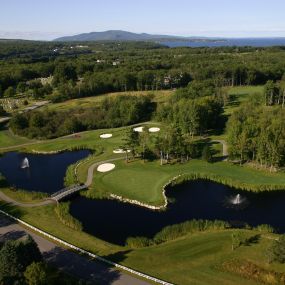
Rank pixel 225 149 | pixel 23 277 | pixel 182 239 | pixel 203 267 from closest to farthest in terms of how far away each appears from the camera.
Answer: pixel 23 277, pixel 203 267, pixel 182 239, pixel 225 149

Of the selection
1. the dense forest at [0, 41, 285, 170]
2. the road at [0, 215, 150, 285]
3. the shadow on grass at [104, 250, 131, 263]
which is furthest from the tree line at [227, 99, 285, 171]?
the road at [0, 215, 150, 285]

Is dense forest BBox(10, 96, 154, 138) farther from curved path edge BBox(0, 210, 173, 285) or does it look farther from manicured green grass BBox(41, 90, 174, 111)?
curved path edge BBox(0, 210, 173, 285)

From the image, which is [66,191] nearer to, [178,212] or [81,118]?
[178,212]

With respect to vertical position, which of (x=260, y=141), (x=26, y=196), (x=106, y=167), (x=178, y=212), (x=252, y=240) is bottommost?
(x=178, y=212)

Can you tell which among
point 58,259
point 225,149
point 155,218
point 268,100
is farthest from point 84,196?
point 268,100

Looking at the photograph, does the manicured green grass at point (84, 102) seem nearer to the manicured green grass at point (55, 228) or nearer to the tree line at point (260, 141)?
the tree line at point (260, 141)

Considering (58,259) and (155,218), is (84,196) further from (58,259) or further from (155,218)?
(58,259)

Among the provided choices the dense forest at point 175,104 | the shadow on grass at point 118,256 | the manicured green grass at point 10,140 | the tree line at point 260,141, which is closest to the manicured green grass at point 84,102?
the dense forest at point 175,104

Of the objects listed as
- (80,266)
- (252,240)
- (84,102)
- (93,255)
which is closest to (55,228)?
(93,255)
